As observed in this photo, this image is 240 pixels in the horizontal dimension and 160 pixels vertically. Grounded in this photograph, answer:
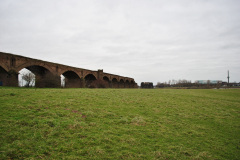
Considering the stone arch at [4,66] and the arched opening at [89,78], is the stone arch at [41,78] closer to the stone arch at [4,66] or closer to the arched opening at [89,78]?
the stone arch at [4,66]

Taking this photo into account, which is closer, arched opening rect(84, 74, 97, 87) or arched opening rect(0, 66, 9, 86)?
arched opening rect(0, 66, 9, 86)

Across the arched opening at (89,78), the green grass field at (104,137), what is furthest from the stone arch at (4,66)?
the arched opening at (89,78)

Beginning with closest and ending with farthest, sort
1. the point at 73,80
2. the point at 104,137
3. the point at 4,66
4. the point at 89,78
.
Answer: the point at 104,137, the point at 4,66, the point at 73,80, the point at 89,78

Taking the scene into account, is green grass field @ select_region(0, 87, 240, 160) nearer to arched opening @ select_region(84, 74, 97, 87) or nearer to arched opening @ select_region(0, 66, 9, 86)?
arched opening @ select_region(0, 66, 9, 86)

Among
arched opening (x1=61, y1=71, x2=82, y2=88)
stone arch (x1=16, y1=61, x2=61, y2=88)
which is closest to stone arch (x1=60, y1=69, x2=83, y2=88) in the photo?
arched opening (x1=61, y1=71, x2=82, y2=88)

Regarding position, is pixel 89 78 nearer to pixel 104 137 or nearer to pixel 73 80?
pixel 73 80

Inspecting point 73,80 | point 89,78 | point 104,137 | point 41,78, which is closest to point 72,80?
point 73,80

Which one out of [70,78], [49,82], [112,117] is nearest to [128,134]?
[112,117]

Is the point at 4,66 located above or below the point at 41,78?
above

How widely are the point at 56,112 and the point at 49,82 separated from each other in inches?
744

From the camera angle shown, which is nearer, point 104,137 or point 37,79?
point 104,137

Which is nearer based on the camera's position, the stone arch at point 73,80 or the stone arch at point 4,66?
the stone arch at point 4,66

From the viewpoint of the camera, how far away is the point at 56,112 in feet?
26.7

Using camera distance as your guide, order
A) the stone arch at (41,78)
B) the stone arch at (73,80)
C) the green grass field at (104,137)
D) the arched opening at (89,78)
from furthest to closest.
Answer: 1. the arched opening at (89,78)
2. the stone arch at (73,80)
3. the stone arch at (41,78)
4. the green grass field at (104,137)
